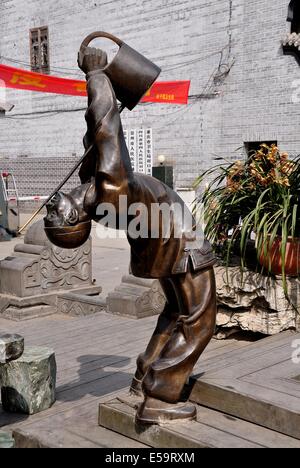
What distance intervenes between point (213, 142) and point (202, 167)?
0.61 metres

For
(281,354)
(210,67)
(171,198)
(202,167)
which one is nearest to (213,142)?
(202,167)

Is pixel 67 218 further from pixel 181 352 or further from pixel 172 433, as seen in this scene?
pixel 172 433

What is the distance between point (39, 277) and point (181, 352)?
12.7ft

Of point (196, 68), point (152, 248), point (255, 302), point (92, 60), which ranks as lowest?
point (255, 302)

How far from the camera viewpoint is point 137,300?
5.64m

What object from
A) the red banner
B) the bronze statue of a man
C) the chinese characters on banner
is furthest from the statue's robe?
the chinese characters on banner

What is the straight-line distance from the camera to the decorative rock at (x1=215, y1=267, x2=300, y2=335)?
4484 mm

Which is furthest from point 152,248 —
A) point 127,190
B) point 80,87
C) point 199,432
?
point 80,87

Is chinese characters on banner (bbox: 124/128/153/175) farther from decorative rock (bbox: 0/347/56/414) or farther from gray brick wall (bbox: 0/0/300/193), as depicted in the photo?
decorative rock (bbox: 0/347/56/414)

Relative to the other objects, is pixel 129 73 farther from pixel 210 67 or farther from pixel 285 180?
pixel 210 67

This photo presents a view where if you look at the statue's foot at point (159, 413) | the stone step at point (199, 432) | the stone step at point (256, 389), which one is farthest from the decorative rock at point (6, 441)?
the stone step at point (256, 389)

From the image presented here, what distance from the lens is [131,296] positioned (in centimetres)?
571

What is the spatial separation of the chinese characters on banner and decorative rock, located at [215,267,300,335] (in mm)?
9817
